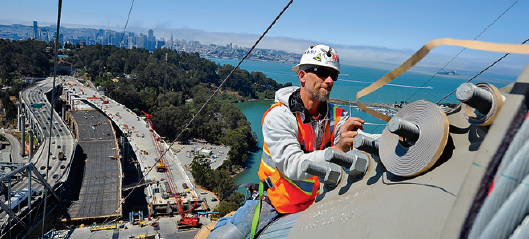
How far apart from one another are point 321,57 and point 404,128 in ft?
3.40

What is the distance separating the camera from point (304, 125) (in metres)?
2.18

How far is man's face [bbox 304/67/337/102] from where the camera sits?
2.14 m

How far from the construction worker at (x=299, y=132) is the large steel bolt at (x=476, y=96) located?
936mm

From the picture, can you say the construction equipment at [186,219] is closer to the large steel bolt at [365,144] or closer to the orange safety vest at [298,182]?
the orange safety vest at [298,182]

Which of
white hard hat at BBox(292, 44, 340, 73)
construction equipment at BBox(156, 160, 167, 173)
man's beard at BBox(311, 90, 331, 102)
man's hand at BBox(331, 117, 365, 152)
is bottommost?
construction equipment at BBox(156, 160, 167, 173)

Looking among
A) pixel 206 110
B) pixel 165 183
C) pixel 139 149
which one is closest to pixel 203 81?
pixel 206 110

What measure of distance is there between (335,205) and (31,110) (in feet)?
147

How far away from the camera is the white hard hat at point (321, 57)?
6.82 feet

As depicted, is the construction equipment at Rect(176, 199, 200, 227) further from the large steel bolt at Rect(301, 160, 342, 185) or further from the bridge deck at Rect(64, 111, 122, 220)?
the large steel bolt at Rect(301, 160, 342, 185)

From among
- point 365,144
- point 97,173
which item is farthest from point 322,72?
point 97,173

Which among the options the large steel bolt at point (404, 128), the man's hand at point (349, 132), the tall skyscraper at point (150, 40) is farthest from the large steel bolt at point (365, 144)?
the tall skyscraper at point (150, 40)

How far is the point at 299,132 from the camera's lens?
216cm

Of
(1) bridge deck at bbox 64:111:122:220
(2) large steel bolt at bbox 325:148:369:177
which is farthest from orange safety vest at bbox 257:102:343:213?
(1) bridge deck at bbox 64:111:122:220

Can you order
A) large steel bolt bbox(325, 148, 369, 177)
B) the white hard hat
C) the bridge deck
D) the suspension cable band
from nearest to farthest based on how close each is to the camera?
the suspension cable band < large steel bolt bbox(325, 148, 369, 177) < the white hard hat < the bridge deck
